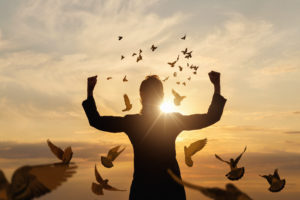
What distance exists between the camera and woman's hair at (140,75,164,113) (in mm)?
7195

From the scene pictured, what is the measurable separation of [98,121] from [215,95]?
7.23 ft

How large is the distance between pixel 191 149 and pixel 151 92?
2.48 m

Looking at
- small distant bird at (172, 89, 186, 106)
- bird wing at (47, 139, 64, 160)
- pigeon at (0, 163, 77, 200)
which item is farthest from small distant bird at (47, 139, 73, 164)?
small distant bird at (172, 89, 186, 106)

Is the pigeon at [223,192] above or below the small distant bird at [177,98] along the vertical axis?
below

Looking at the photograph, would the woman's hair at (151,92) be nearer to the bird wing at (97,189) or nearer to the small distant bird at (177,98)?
the bird wing at (97,189)

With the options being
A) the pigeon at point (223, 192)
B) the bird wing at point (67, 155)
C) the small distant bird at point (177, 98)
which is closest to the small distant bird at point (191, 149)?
the bird wing at point (67, 155)

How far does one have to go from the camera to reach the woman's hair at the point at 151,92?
7.20 m

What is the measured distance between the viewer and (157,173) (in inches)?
274

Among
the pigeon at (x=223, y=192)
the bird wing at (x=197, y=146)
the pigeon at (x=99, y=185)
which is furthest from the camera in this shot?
the pigeon at (x=99, y=185)

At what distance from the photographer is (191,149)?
9156 millimetres

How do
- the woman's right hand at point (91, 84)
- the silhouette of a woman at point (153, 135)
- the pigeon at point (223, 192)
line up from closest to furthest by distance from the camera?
the pigeon at point (223, 192) → the silhouette of a woman at point (153, 135) → the woman's right hand at point (91, 84)

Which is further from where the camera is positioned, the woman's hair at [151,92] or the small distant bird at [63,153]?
the small distant bird at [63,153]

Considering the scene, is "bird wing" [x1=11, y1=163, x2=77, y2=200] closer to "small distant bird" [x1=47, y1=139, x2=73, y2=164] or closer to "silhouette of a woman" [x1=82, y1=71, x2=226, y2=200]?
"silhouette of a woman" [x1=82, y1=71, x2=226, y2=200]

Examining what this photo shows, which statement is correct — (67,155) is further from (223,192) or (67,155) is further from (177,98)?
(223,192)
